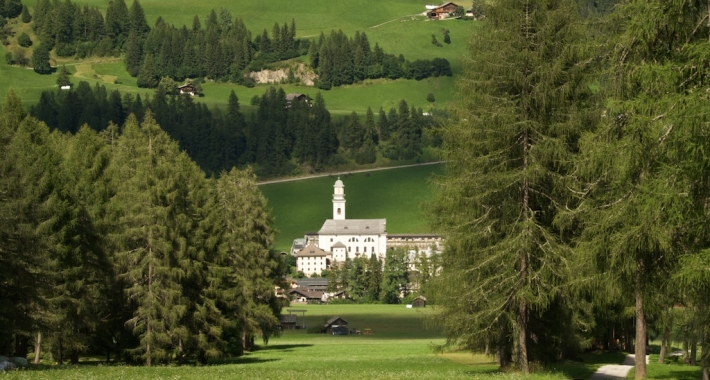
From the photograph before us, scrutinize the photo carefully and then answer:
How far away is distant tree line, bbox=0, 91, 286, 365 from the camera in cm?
3253

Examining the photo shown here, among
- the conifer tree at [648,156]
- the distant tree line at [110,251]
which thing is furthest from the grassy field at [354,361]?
the conifer tree at [648,156]

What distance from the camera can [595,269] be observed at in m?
22.9

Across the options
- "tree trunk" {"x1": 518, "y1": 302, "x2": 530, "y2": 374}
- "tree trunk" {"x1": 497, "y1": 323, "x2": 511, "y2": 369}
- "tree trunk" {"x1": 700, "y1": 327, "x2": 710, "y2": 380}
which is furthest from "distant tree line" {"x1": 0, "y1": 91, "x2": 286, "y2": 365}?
"tree trunk" {"x1": 700, "y1": 327, "x2": 710, "y2": 380}

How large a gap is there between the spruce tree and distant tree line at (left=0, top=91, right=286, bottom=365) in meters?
13.5

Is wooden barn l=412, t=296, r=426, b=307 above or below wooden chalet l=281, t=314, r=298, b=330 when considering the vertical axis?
above

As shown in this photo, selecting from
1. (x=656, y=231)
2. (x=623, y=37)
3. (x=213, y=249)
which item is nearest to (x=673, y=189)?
(x=656, y=231)

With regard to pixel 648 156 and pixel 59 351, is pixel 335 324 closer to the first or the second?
pixel 59 351

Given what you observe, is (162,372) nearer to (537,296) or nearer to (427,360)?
(537,296)

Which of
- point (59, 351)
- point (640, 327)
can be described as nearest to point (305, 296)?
point (59, 351)

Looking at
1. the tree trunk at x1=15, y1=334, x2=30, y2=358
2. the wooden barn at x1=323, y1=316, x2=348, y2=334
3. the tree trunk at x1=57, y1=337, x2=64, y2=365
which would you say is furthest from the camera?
the wooden barn at x1=323, y1=316, x2=348, y2=334

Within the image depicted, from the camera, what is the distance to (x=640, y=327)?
23.3 meters

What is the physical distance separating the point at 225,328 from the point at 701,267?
1273 inches

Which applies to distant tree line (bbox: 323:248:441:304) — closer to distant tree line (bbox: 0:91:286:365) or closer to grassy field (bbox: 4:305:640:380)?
grassy field (bbox: 4:305:640:380)

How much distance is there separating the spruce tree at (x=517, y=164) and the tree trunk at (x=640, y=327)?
133 inches
